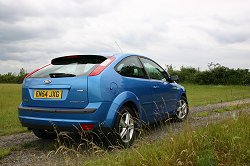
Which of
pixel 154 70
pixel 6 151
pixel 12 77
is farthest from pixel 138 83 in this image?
pixel 12 77

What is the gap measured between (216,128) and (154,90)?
2074 millimetres

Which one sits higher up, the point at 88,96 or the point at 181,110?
the point at 88,96

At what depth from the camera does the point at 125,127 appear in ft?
18.8

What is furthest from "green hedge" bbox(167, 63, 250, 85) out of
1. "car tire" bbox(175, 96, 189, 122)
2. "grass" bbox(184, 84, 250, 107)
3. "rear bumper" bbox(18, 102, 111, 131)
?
"rear bumper" bbox(18, 102, 111, 131)

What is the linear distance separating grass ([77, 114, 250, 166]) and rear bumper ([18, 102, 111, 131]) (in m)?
0.86

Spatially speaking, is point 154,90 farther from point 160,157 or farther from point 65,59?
point 160,157

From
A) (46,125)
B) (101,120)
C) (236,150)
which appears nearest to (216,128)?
(236,150)

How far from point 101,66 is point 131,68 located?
36.3 inches

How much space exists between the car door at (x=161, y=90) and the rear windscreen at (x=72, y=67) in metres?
1.44

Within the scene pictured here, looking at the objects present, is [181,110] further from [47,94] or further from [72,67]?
[47,94]

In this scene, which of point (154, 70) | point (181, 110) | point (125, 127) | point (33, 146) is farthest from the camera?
point (181, 110)

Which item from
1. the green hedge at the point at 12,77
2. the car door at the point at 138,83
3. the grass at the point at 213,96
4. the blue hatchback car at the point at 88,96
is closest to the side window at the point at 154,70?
the car door at the point at 138,83

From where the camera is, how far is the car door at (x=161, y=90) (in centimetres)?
698

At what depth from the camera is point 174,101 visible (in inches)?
314
